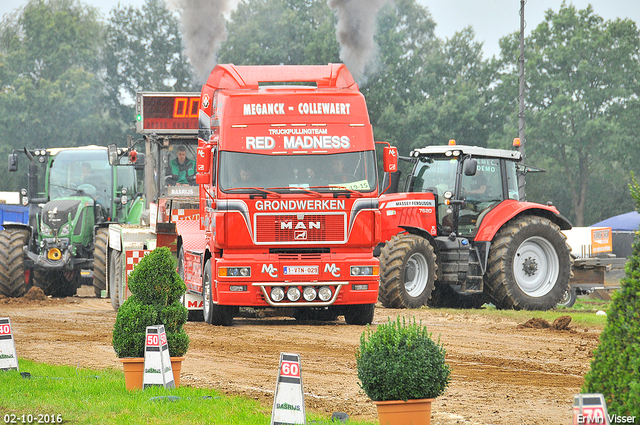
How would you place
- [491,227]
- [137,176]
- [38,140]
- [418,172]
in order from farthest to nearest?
[38,140] → [137,176] → [418,172] → [491,227]

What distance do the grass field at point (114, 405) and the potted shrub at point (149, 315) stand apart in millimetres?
268

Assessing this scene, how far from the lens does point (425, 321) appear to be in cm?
1438

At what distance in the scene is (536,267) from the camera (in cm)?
1691

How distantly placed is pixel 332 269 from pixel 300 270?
46 centimetres

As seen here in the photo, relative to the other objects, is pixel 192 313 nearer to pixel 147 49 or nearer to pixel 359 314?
pixel 359 314

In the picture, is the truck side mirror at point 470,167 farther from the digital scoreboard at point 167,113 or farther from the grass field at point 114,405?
the grass field at point 114,405

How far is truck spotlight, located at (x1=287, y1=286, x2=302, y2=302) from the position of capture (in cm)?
1243

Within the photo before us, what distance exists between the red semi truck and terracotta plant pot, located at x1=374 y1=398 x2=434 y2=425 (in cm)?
669

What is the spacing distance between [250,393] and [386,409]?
246 centimetres

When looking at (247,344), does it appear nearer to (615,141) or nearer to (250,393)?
(250,393)

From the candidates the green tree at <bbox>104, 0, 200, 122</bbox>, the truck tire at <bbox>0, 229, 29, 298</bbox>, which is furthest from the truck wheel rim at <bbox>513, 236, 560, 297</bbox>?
the green tree at <bbox>104, 0, 200, 122</bbox>

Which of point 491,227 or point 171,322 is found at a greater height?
point 491,227

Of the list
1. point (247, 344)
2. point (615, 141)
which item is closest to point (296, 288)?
point (247, 344)

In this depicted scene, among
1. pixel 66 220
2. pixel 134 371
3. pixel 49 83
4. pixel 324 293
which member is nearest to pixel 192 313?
pixel 324 293
